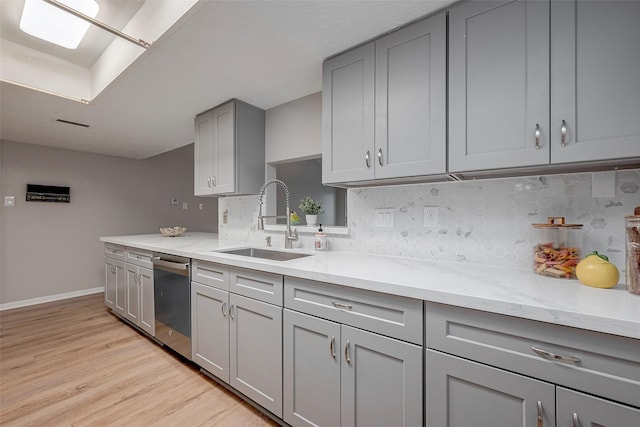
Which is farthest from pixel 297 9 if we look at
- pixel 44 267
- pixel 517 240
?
pixel 44 267

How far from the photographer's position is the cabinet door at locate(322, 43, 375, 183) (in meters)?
1.59

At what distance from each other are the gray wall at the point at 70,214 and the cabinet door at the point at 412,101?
4796 mm

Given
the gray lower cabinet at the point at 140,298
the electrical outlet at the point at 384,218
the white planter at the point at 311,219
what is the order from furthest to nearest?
the gray lower cabinet at the point at 140,298, the white planter at the point at 311,219, the electrical outlet at the point at 384,218

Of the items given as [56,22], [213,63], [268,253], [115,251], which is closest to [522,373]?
[268,253]

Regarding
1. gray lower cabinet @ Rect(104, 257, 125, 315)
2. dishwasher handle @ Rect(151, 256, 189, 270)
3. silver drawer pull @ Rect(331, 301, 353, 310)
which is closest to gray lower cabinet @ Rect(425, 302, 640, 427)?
silver drawer pull @ Rect(331, 301, 353, 310)

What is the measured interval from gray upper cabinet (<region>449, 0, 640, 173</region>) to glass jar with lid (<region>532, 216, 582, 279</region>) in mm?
311

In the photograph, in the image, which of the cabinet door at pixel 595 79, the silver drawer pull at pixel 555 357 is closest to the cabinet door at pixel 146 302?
the silver drawer pull at pixel 555 357

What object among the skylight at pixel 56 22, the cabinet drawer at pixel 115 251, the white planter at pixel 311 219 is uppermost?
the skylight at pixel 56 22

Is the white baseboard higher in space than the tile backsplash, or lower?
lower

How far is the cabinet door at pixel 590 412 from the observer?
2.42 feet

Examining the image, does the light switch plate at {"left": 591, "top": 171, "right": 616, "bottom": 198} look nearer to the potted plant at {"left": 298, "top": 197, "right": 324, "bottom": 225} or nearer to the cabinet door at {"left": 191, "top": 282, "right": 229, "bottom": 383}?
the potted plant at {"left": 298, "top": 197, "right": 324, "bottom": 225}

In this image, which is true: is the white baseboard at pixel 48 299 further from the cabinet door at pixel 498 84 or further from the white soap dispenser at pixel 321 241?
the cabinet door at pixel 498 84

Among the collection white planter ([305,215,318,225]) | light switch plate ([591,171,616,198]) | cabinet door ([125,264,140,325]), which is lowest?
cabinet door ([125,264,140,325])

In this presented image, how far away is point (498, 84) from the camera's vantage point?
1194 mm
